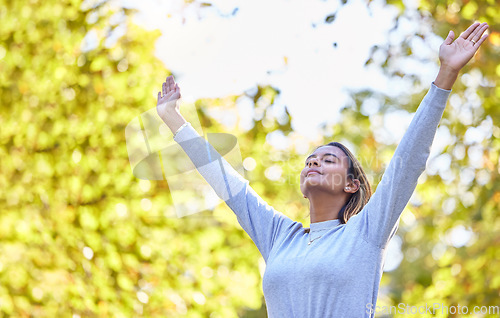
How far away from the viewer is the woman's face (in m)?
1.50

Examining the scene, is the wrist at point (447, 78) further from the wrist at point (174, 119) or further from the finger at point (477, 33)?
the wrist at point (174, 119)

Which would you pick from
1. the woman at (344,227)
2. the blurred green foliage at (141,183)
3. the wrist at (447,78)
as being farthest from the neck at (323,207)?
the blurred green foliage at (141,183)

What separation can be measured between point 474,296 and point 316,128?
1.25 meters

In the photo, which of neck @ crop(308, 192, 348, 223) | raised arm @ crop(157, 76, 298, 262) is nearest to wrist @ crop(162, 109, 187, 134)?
raised arm @ crop(157, 76, 298, 262)

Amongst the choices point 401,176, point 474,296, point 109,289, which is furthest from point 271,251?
point 109,289

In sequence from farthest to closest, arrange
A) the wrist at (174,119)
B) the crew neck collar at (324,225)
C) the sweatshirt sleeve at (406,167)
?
the wrist at (174,119) < the crew neck collar at (324,225) < the sweatshirt sleeve at (406,167)

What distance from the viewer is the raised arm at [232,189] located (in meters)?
1.58

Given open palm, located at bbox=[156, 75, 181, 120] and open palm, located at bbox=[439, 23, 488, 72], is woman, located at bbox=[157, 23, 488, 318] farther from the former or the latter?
open palm, located at bbox=[156, 75, 181, 120]

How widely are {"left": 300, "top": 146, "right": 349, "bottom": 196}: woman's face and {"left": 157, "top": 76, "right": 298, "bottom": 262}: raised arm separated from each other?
0.45 ft

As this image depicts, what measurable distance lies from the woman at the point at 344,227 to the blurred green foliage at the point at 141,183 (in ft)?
4.96

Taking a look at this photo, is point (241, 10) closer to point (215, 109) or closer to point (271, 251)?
point (215, 109)

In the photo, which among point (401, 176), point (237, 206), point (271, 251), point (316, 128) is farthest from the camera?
point (316, 128)

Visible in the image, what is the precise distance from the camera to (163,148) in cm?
312

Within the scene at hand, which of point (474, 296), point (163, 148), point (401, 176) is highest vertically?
point (401, 176)
